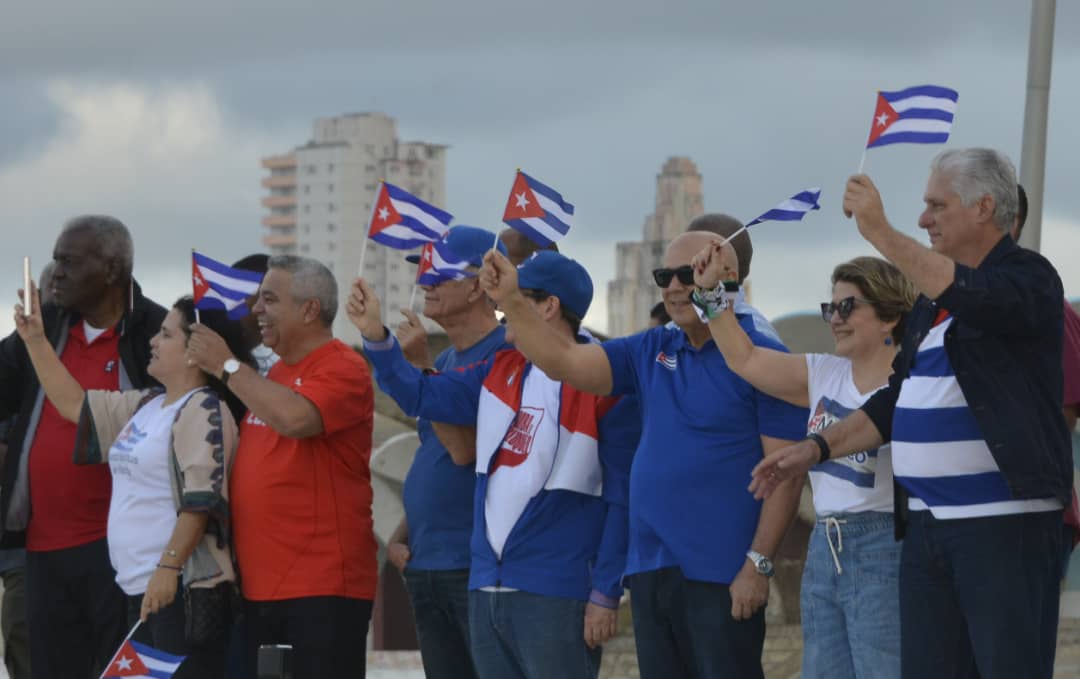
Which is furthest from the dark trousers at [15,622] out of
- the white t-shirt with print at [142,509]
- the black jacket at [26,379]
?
the white t-shirt with print at [142,509]

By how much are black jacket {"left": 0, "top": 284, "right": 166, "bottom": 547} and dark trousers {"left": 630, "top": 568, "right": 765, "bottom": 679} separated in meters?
2.45

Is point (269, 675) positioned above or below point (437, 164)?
below

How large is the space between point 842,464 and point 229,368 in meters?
2.13

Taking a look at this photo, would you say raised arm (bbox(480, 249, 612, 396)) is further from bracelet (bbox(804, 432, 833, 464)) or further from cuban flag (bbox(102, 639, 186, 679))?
cuban flag (bbox(102, 639, 186, 679))

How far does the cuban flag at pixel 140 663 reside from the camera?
19.6 feet

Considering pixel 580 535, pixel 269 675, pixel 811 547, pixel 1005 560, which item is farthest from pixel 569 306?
pixel 1005 560

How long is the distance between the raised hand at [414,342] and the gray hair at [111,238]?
122 cm

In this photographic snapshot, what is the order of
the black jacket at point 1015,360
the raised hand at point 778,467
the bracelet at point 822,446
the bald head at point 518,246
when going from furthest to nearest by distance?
the bald head at point 518,246
the bracelet at point 822,446
the raised hand at point 778,467
the black jacket at point 1015,360

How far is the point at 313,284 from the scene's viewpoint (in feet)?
21.4

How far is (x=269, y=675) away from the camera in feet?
19.5

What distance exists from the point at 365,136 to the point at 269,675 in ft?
418

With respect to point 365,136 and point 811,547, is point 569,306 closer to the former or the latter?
point 811,547

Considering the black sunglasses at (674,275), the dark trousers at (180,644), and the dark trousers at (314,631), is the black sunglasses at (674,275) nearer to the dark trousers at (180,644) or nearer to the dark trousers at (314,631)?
the dark trousers at (314,631)

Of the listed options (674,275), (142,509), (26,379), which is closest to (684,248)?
(674,275)
